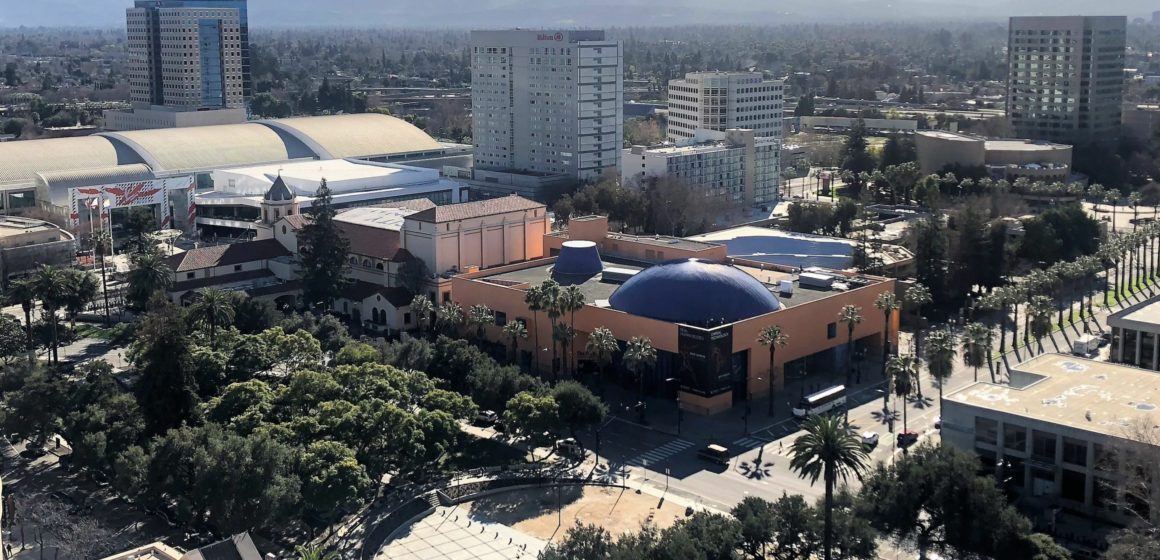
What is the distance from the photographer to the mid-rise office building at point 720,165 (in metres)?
93.0

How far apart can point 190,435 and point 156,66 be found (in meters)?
94.4

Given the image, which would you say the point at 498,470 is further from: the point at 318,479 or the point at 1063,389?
the point at 1063,389

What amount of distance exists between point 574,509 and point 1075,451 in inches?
620

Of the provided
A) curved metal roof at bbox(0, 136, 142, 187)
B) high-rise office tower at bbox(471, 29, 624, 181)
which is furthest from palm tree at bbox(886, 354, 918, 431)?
curved metal roof at bbox(0, 136, 142, 187)

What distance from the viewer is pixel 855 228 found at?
86.8 metres

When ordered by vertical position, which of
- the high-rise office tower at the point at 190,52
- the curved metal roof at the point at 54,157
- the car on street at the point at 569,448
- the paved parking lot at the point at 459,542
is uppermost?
the high-rise office tower at the point at 190,52

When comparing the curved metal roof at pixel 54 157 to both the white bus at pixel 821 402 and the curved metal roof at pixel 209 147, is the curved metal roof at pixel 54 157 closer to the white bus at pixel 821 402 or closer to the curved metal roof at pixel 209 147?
the curved metal roof at pixel 209 147

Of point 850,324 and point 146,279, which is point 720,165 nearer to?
point 850,324

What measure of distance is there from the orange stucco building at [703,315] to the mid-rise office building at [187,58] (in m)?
70.2

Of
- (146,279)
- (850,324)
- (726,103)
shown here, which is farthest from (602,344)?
(726,103)

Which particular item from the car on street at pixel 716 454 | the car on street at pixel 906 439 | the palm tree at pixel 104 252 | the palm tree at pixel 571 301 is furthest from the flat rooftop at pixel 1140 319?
the palm tree at pixel 104 252

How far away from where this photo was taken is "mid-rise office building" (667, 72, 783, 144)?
113250 mm

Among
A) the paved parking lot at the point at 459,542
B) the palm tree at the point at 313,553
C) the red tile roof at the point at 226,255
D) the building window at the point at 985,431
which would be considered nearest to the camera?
the palm tree at the point at 313,553

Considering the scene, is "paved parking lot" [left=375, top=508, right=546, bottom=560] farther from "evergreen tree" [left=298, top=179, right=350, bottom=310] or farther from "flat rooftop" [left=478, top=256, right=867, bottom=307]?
"evergreen tree" [left=298, top=179, right=350, bottom=310]
